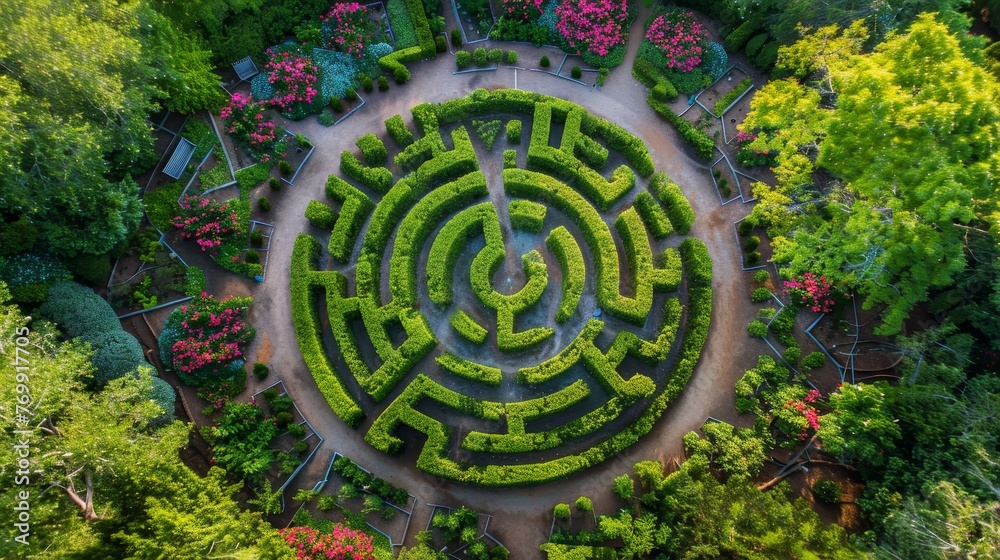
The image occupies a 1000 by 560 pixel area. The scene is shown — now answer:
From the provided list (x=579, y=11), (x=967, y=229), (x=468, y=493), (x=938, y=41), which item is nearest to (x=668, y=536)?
(x=468, y=493)

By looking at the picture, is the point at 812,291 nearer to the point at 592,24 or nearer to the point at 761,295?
the point at 761,295

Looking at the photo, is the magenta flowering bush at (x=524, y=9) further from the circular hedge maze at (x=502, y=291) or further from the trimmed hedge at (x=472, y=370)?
the trimmed hedge at (x=472, y=370)

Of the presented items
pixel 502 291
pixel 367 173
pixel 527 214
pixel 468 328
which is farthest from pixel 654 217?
pixel 367 173

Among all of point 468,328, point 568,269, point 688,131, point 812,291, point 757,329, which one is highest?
point 688,131

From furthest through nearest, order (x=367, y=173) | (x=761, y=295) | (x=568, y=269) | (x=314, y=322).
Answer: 1. (x=367, y=173)
2. (x=568, y=269)
3. (x=761, y=295)
4. (x=314, y=322)

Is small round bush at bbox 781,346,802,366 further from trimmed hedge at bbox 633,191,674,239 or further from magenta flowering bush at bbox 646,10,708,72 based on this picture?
magenta flowering bush at bbox 646,10,708,72
